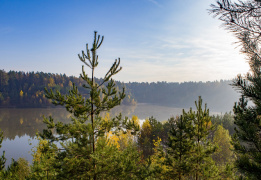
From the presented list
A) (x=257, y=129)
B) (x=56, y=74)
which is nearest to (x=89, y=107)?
(x=257, y=129)

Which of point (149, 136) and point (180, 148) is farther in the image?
point (149, 136)

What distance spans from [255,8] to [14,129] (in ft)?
205

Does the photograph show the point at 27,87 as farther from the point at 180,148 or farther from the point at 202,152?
the point at 202,152

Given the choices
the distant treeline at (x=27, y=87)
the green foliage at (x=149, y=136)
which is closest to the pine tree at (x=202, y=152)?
the green foliage at (x=149, y=136)

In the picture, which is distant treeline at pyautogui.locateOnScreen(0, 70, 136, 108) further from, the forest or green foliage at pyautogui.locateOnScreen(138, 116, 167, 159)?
the forest

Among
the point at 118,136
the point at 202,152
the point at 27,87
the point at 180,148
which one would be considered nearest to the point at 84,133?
the point at 118,136

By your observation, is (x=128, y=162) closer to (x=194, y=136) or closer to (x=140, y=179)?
(x=140, y=179)

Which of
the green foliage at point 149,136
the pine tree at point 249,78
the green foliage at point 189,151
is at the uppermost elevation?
the pine tree at point 249,78

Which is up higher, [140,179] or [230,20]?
[230,20]

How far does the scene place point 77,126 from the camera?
22.2ft

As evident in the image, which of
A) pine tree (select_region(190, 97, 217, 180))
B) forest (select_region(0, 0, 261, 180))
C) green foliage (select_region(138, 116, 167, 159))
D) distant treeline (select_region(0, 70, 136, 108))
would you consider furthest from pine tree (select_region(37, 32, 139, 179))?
distant treeline (select_region(0, 70, 136, 108))

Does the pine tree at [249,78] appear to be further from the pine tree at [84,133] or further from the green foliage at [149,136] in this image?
the green foliage at [149,136]

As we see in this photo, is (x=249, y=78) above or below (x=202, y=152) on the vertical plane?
above

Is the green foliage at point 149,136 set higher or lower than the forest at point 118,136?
lower
